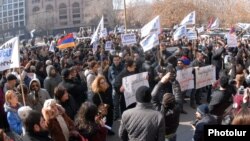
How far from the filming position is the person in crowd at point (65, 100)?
20.1ft

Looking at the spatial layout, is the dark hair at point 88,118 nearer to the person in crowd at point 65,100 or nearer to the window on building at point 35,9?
the person in crowd at point 65,100

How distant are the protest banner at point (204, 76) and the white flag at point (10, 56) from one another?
5140mm

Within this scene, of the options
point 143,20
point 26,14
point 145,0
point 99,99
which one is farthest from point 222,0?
point 26,14

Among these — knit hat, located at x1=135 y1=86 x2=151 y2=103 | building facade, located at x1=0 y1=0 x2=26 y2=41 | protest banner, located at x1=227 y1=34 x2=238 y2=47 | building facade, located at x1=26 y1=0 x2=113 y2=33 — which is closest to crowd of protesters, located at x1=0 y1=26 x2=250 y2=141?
knit hat, located at x1=135 y1=86 x2=151 y2=103

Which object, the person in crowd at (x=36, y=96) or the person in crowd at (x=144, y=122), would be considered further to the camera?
the person in crowd at (x=36, y=96)

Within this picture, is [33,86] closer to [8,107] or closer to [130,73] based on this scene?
[8,107]

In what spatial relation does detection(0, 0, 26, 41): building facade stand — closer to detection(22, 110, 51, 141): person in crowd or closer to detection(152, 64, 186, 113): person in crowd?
detection(152, 64, 186, 113): person in crowd

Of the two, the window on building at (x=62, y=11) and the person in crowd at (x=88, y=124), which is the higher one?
the window on building at (x=62, y=11)

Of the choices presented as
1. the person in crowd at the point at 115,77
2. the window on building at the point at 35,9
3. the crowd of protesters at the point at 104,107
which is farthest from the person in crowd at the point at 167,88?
the window on building at the point at 35,9

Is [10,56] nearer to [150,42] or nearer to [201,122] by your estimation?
[201,122]

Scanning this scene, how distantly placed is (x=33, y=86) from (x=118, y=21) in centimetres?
7324

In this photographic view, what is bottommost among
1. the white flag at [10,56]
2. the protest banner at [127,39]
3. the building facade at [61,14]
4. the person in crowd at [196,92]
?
the person in crowd at [196,92]

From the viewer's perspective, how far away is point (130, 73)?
349 inches

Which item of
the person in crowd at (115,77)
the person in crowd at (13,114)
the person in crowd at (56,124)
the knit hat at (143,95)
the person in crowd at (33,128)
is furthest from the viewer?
the person in crowd at (115,77)
